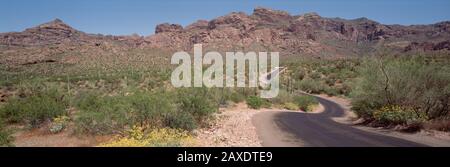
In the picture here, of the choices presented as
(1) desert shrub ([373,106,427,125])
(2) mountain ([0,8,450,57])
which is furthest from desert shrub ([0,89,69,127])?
(2) mountain ([0,8,450,57])

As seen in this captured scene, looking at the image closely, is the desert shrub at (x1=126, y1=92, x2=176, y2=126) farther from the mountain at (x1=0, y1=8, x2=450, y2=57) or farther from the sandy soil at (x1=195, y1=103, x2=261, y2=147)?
the mountain at (x1=0, y1=8, x2=450, y2=57)

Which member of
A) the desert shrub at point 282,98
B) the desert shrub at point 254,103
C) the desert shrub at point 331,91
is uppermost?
the desert shrub at point 254,103

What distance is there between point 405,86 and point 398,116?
6.87 feet

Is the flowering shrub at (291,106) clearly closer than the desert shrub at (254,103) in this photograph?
No

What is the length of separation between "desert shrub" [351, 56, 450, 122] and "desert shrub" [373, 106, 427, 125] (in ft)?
1.65

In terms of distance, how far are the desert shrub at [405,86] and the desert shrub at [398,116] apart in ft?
1.65

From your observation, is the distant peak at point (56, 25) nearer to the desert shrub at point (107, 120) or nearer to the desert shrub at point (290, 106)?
the desert shrub at point (290, 106)

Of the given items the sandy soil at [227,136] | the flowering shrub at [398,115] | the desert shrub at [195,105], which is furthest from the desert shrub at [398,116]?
the desert shrub at [195,105]

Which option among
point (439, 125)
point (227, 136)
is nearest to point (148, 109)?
point (227, 136)

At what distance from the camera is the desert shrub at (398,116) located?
1590 cm

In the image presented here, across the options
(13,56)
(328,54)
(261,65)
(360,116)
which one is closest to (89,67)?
(13,56)

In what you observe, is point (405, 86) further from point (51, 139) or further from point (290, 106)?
point (290, 106)

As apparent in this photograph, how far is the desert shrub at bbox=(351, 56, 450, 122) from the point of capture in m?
16.6

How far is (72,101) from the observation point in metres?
26.8
